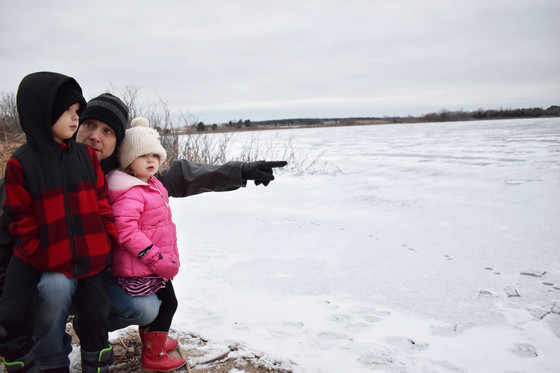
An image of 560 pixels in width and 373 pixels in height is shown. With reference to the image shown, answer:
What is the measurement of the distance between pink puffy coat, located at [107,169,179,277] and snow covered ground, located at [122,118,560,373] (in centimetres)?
78

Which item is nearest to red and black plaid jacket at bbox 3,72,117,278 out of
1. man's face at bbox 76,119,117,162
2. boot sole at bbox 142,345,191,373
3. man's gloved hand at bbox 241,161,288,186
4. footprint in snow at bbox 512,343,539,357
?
man's face at bbox 76,119,117,162

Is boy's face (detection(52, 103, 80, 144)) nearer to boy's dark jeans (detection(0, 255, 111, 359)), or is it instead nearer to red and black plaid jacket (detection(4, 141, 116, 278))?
red and black plaid jacket (detection(4, 141, 116, 278))

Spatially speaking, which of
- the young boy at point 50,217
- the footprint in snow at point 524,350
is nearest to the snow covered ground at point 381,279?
the footprint in snow at point 524,350

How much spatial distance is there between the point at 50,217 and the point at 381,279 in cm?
241

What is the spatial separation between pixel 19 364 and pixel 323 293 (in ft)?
6.26

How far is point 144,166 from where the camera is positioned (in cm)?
183

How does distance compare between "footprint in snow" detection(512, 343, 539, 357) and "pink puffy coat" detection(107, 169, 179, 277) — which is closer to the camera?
"pink puffy coat" detection(107, 169, 179, 277)

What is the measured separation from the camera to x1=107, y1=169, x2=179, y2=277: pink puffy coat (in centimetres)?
166

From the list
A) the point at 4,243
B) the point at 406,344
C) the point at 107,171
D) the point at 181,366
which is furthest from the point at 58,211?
the point at 406,344

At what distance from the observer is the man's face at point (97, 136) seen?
1.77 metres

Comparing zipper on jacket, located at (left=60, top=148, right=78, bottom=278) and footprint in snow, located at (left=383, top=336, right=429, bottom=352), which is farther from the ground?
zipper on jacket, located at (left=60, top=148, right=78, bottom=278)

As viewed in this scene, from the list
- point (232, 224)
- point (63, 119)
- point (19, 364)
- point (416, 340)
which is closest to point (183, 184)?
point (63, 119)

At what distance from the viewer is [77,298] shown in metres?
1.58

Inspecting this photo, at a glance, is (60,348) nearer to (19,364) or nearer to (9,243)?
(19,364)
